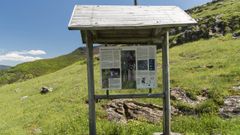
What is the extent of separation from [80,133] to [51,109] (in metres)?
6.50

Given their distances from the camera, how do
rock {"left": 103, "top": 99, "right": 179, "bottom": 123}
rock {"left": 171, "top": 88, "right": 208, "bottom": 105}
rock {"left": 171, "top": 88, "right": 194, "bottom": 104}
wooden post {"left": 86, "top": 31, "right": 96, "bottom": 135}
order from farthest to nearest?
rock {"left": 171, "top": 88, "right": 194, "bottom": 104}, rock {"left": 171, "top": 88, "right": 208, "bottom": 105}, rock {"left": 103, "top": 99, "right": 179, "bottom": 123}, wooden post {"left": 86, "top": 31, "right": 96, "bottom": 135}

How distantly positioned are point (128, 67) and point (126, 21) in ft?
5.84

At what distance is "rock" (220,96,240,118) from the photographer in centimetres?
1681

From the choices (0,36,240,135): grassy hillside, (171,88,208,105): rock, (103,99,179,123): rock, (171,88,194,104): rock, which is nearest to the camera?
(0,36,240,135): grassy hillside

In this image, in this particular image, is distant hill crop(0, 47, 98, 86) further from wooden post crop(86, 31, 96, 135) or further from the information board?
the information board

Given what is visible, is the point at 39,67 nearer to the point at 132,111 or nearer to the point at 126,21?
the point at 132,111

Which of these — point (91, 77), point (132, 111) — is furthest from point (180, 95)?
point (91, 77)

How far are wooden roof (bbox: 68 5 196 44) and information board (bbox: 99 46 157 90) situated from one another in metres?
0.50

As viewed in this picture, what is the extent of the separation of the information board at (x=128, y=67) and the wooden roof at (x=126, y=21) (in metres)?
0.50

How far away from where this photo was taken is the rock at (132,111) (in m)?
17.2

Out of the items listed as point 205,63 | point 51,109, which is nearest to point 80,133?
point 51,109

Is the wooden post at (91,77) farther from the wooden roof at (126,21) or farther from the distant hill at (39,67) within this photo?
the distant hill at (39,67)

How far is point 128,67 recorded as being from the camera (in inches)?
510

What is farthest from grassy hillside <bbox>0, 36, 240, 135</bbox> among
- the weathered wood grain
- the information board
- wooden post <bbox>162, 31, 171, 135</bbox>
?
the weathered wood grain
